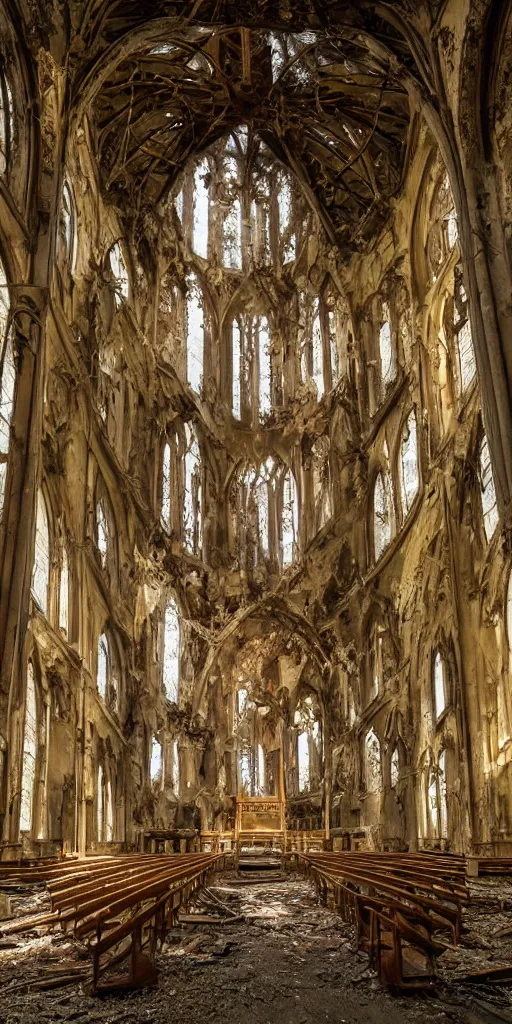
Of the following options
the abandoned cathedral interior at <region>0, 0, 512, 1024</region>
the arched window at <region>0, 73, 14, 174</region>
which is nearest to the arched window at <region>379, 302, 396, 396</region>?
the abandoned cathedral interior at <region>0, 0, 512, 1024</region>

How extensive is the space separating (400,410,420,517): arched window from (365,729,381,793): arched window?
597 cm

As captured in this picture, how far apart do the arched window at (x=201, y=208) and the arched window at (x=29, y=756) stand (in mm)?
18701

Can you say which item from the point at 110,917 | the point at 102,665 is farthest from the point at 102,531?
the point at 110,917

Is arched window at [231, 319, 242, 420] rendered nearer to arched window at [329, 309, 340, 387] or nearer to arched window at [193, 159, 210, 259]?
arched window at [193, 159, 210, 259]

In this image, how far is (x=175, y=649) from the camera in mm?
25672

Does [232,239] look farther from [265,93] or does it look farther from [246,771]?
[246,771]

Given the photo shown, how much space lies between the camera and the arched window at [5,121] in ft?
54.0

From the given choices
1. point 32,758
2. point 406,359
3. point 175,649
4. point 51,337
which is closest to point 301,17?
point 406,359

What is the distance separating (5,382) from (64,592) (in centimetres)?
512

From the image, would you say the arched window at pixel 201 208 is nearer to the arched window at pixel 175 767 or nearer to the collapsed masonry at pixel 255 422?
the collapsed masonry at pixel 255 422

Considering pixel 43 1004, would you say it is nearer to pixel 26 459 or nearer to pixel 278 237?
pixel 26 459

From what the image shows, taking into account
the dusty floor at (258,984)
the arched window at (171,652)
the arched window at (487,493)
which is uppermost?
the arched window at (487,493)

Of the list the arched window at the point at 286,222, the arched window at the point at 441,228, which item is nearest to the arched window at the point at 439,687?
the arched window at the point at 441,228

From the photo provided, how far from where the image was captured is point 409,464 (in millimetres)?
22953
